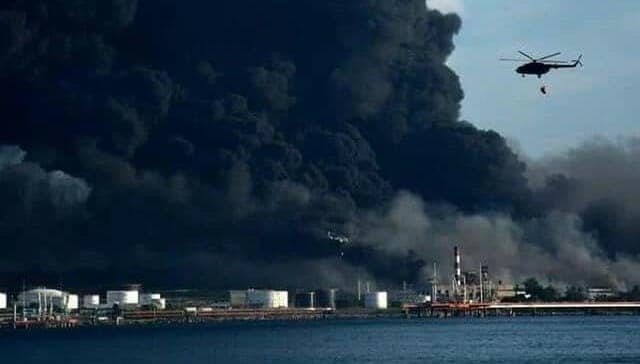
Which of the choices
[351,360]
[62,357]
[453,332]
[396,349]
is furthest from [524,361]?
[453,332]

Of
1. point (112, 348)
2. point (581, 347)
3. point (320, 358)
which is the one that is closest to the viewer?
point (320, 358)

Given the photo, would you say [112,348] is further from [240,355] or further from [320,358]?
[320,358]

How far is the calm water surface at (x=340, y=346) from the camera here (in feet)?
383

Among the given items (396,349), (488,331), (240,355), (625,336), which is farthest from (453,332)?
(240,355)

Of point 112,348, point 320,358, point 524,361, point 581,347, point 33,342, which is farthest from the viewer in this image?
point 33,342

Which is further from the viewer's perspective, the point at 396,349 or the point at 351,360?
the point at 396,349

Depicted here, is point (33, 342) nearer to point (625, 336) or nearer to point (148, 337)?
point (148, 337)

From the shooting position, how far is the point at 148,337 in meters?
170

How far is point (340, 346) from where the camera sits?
13838 cm

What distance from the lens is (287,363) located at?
11206 cm

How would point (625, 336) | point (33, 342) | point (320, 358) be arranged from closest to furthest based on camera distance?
point (320, 358), point (625, 336), point (33, 342)

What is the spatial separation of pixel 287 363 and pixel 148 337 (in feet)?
201

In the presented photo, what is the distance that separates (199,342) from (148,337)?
18.6 meters

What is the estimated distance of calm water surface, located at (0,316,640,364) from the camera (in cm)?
11675
